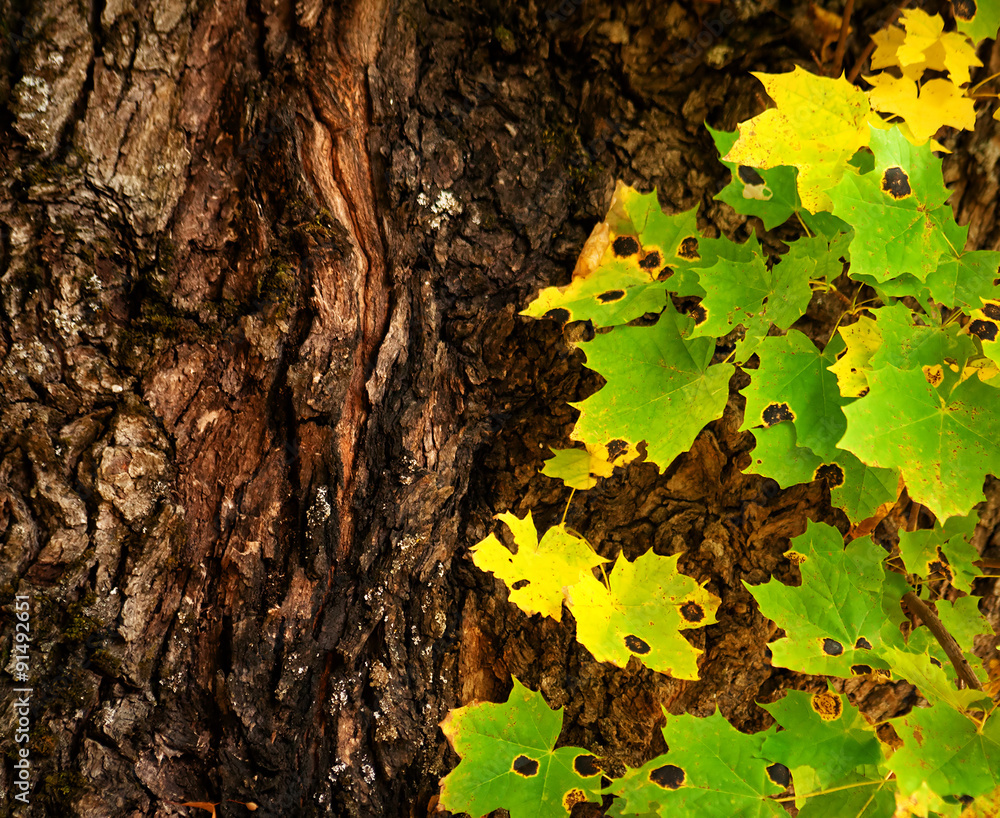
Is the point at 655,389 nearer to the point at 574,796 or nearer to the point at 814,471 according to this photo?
the point at 814,471

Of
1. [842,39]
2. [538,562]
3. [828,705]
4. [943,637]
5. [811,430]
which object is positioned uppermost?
[842,39]

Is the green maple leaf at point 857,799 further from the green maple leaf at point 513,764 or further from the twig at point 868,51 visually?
the twig at point 868,51

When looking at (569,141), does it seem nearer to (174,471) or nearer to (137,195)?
(137,195)

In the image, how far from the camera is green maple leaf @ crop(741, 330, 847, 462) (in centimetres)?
106

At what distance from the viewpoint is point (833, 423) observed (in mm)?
1066

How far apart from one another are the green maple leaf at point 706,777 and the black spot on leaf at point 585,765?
181mm

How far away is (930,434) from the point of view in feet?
3.02

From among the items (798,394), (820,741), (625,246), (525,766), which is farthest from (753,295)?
(525,766)

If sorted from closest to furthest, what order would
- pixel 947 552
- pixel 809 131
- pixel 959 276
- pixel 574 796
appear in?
pixel 959 276
pixel 809 131
pixel 574 796
pixel 947 552

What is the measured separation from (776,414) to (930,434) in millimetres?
227

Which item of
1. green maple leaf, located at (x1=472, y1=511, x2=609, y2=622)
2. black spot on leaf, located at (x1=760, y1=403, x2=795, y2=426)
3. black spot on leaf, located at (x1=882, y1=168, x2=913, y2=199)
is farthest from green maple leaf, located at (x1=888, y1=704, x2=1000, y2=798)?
black spot on leaf, located at (x1=882, y1=168, x2=913, y2=199)

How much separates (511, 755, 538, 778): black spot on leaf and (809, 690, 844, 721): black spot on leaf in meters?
0.49

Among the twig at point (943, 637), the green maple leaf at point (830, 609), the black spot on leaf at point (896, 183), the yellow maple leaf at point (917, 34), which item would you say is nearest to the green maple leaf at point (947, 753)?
the green maple leaf at point (830, 609)

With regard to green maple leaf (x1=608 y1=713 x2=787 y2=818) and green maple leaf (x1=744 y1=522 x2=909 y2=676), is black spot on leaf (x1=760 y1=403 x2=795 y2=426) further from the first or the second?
green maple leaf (x1=608 y1=713 x2=787 y2=818)
